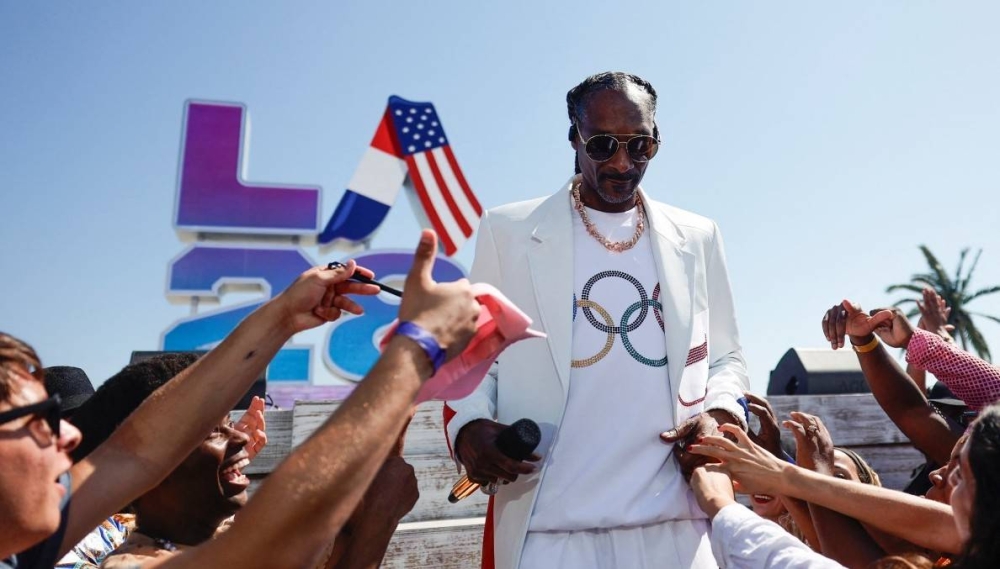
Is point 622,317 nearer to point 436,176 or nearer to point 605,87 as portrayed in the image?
point 605,87

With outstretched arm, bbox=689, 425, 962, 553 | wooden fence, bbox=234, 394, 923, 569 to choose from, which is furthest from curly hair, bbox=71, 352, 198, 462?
outstretched arm, bbox=689, 425, 962, 553

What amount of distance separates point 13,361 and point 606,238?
5.58ft

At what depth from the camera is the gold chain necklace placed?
2.60 metres

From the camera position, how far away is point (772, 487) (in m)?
2.34

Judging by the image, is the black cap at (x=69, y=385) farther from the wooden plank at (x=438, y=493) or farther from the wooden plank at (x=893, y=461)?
the wooden plank at (x=893, y=461)

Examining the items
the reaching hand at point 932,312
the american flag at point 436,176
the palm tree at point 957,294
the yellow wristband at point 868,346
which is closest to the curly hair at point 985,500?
the yellow wristband at point 868,346

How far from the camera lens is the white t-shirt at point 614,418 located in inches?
89.4

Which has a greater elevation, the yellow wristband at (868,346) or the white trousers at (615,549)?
the yellow wristband at (868,346)

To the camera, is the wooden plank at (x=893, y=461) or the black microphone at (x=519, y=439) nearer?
the black microphone at (x=519, y=439)

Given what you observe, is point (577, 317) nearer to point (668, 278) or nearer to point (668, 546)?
point (668, 278)

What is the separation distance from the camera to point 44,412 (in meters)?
1.49

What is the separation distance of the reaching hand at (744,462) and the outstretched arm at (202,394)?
105cm

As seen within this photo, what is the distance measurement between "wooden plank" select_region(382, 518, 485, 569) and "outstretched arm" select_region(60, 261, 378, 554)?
6.01ft

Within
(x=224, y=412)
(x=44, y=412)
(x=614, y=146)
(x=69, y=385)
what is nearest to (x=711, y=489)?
(x=614, y=146)
